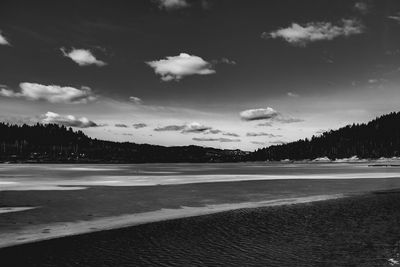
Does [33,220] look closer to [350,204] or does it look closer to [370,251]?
[370,251]

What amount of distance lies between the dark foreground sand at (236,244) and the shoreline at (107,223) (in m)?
0.79

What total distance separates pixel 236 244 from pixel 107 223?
270 inches

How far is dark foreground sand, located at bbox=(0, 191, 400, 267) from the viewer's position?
39.2 feet

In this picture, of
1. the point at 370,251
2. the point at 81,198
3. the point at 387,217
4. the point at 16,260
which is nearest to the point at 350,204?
the point at 387,217

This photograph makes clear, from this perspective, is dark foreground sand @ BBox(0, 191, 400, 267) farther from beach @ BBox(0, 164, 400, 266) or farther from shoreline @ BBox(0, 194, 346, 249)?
shoreline @ BBox(0, 194, 346, 249)

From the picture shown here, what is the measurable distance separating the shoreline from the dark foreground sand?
79 cm

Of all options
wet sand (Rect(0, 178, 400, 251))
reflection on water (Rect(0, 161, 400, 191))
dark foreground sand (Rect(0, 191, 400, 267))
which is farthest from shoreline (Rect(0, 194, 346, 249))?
reflection on water (Rect(0, 161, 400, 191))

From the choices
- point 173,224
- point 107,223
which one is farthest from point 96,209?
point 173,224

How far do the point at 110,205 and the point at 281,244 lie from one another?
42.9 feet

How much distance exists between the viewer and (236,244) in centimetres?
1433

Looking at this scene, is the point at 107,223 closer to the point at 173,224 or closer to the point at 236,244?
the point at 173,224

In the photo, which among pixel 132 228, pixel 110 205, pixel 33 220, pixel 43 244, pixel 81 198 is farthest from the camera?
pixel 81 198

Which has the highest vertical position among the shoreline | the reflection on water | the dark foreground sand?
the reflection on water

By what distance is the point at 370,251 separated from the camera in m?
13.1
